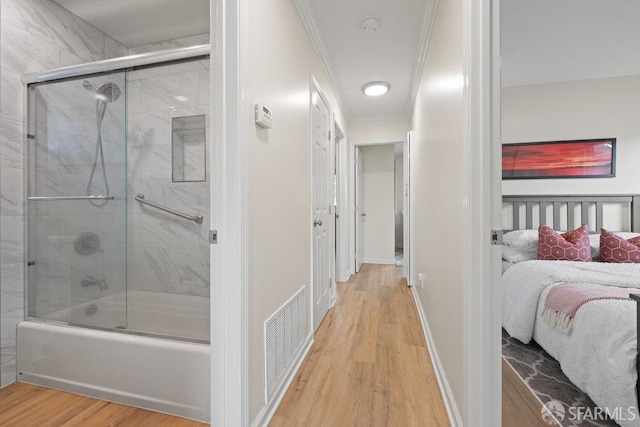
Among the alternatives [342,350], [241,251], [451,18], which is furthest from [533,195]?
[241,251]

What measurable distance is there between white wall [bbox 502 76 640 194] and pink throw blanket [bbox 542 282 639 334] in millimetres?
1794

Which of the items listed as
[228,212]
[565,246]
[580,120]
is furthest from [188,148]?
[580,120]

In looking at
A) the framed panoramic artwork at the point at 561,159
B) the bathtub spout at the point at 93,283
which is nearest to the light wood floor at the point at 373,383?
the bathtub spout at the point at 93,283

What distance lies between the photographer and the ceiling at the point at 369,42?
2.03 meters

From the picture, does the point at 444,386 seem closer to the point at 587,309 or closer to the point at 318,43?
the point at 587,309

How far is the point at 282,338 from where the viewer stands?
1.64 metres

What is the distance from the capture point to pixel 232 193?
3.74 feet

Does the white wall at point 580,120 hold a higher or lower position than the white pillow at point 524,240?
higher

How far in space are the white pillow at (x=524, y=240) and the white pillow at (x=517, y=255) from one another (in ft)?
0.11

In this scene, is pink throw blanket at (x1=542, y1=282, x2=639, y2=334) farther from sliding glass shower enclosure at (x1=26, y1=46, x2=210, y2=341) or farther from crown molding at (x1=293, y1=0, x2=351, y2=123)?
crown molding at (x1=293, y1=0, x2=351, y2=123)

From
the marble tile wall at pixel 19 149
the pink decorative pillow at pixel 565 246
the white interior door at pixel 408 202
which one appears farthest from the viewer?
the white interior door at pixel 408 202

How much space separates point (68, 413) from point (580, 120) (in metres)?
5.12

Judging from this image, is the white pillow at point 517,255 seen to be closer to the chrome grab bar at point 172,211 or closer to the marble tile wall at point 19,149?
the chrome grab bar at point 172,211

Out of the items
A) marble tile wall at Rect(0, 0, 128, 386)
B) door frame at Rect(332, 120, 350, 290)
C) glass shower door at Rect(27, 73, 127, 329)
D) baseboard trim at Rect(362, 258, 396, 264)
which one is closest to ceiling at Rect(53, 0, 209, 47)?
marble tile wall at Rect(0, 0, 128, 386)
